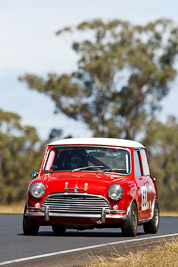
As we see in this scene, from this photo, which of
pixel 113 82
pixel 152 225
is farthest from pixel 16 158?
pixel 152 225

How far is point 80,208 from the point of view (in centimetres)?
1348

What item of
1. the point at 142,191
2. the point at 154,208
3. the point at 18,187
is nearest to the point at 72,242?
the point at 142,191

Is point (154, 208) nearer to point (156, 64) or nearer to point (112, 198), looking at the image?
point (112, 198)

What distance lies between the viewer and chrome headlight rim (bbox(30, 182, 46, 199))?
13.6 m

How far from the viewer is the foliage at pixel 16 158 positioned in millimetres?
60250

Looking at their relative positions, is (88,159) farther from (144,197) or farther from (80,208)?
(80,208)

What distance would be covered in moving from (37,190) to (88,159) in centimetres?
147

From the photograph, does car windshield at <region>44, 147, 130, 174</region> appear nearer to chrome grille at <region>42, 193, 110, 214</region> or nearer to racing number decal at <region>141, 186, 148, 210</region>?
racing number decal at <region>141, 186, 148, 210</region>

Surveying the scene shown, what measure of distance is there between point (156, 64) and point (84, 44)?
5.09m

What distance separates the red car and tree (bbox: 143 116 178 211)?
41456 mm

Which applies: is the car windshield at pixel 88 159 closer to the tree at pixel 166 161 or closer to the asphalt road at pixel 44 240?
the asphalt road at pixel 44 240

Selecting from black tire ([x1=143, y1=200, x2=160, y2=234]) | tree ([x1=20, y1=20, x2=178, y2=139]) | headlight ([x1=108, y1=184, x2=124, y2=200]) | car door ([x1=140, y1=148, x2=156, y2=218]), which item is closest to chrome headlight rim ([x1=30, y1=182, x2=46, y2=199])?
headlight ([x1=108, y1=184, x2=124, y2=200])

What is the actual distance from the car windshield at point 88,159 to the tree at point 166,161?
4147 centimetres

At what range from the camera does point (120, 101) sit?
51.9 metres
